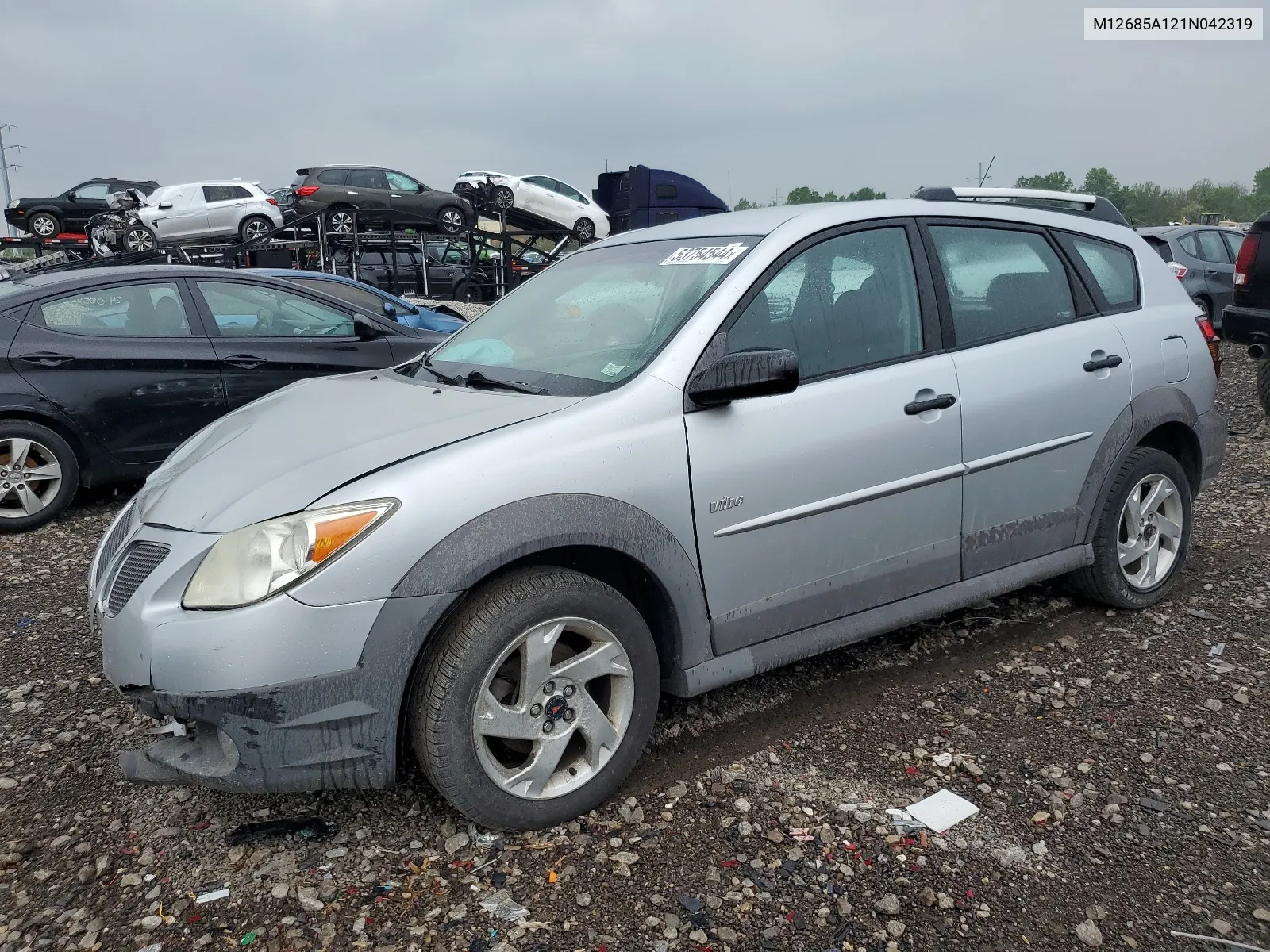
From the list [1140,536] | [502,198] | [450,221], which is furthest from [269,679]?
[450,221]

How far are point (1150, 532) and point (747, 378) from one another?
248cm

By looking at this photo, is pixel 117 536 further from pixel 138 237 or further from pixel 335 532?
pixel 138 237

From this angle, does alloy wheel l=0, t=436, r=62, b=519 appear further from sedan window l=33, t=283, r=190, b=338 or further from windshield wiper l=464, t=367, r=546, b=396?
windshield wiper l=464, t=367, r=546, b=396

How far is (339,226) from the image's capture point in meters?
19.8

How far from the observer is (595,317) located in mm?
3508

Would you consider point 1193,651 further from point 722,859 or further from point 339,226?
point 339,226

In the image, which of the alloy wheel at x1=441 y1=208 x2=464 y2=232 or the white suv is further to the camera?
the alloy wheel at x1=441 y1=208 x2=464 y2=232

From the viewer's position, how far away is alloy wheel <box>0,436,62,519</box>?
6.05m

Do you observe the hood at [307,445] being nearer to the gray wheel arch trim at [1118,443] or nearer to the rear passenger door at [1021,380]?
the rear passenger door at [1021,380]

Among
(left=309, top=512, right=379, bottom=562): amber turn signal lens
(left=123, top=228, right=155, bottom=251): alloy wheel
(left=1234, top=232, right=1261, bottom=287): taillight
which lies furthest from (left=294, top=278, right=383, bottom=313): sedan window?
(left=123, top=228, right=155, bottom=251): alloy wheel

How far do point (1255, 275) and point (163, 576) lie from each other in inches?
335

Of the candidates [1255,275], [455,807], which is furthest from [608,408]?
[1255,275]

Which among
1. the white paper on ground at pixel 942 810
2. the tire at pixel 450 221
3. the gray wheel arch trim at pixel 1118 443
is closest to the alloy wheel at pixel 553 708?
the white paper on ground at pixel 942 810

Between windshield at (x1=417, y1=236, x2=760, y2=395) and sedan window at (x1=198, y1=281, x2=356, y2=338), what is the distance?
3117 mm
